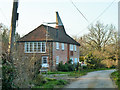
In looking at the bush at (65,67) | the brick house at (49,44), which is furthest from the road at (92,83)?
the brick house at (49,44)

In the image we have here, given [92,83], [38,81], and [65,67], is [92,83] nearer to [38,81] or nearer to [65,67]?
[38,81]

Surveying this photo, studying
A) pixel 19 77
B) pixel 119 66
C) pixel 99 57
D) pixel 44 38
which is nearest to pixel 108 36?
pixel 99 57

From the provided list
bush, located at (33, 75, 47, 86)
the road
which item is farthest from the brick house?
bush, located at (33, 75, 47, 86)

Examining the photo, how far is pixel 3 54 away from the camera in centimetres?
1092

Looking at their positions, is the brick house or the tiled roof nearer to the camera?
the brick house

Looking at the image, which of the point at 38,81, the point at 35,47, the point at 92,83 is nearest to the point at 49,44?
the point at 35,47

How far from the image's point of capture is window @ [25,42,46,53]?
32.0 m

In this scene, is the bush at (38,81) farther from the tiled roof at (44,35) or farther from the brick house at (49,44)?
the tiled roof at (44,35)

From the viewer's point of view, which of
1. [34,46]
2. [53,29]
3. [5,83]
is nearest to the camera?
[5,83]

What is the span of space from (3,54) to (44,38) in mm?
21771

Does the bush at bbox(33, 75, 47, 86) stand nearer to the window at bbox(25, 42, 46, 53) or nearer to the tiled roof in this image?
the tiled roof

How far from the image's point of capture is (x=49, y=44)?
1248 inches

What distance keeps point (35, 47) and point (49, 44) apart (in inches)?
99.1

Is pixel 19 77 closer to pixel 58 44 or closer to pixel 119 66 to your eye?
pixel 119 66
